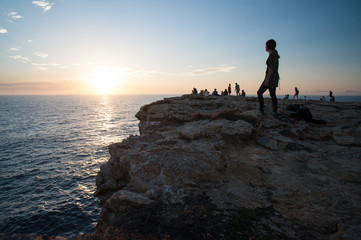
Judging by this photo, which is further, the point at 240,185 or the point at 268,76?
the point at 268,76

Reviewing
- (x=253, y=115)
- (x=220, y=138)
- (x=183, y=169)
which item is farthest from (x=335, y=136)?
(x=183, y=169)

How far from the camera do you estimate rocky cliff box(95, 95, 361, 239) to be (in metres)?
3.47

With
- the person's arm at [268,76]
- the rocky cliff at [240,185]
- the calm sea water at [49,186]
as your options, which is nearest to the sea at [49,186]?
the calm sea water at [49,186]

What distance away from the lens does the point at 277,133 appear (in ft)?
27.3

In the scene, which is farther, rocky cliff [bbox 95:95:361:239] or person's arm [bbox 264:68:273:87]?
person's arm [bbox 264:68:273:87]

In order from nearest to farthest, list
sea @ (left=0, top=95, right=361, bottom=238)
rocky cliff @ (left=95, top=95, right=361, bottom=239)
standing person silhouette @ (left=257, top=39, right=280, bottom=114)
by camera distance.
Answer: rocky cliff @ (left=95, top=95, right=361, bottom=239), standing person silhouette @ (left=257, top=39, right=280, bottom=114), sea @ (left=0, top=95, right=361, bottom=238)

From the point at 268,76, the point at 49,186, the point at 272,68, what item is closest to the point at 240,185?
the point at 268,76

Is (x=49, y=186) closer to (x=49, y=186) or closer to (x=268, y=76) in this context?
(x=49, y=186)

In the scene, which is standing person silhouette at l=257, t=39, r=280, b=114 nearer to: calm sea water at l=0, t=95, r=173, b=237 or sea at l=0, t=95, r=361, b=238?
sea at l=0, t=95, r=361, b=238

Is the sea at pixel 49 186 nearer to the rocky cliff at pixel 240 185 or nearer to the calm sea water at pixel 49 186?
the calm sea water at pixel 49 186

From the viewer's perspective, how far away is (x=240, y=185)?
503 centimetres

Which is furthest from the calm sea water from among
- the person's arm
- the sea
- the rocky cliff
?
the person's arm

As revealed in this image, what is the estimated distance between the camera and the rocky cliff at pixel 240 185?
347 cm

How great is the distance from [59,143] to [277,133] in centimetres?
4356
